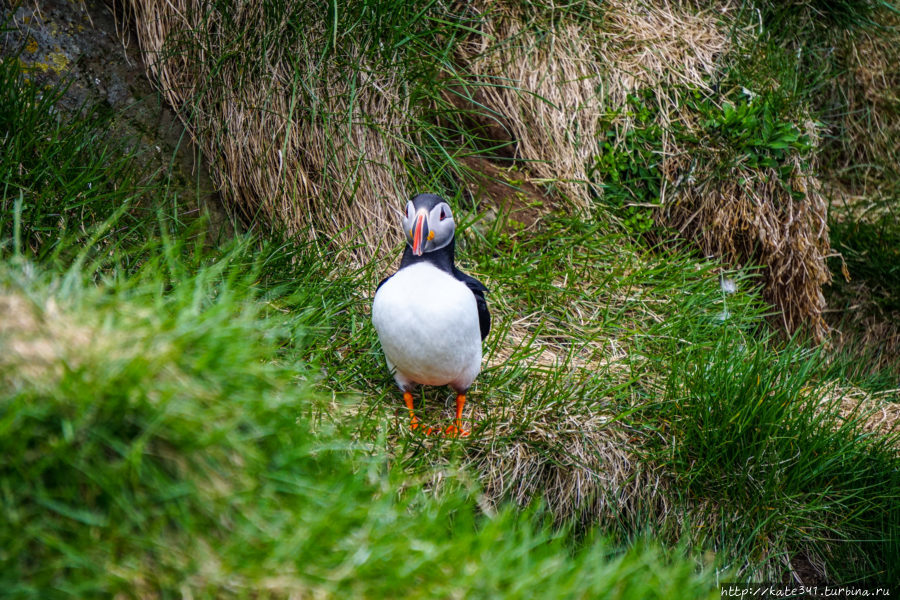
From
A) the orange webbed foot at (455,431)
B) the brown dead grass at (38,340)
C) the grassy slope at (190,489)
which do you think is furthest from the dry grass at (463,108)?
the brown dead grass at (38,340)

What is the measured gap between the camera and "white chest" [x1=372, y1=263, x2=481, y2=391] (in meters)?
2.64

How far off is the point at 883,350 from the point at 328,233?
430 centimetres

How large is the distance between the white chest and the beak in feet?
0.38

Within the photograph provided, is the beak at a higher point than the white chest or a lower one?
higher

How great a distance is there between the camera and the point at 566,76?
4.65m

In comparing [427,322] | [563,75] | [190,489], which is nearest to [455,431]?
[427,322]

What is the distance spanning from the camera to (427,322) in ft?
8.63

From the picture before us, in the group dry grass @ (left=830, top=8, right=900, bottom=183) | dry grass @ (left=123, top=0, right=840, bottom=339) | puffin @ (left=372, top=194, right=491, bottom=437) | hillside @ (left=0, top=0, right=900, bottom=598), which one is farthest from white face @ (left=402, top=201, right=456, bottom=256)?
dry grass @ (left=830, top=8, right=900, bottom=183)

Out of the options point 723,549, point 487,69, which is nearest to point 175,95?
point 487,69

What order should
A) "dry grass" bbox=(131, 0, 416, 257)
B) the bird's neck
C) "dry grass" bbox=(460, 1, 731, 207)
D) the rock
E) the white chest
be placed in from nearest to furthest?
the white chest
the bird's neck
the rock
"dry grass" bbox=(131, 0, 416, 257)
"dry grass" bbox=(460, 1, 731, 207)

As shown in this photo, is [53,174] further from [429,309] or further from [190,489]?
[190,489]

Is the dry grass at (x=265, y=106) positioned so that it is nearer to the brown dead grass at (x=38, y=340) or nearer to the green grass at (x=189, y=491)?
the green grass at (x=189, y=491)

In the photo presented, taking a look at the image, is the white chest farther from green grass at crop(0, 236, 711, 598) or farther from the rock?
the rock

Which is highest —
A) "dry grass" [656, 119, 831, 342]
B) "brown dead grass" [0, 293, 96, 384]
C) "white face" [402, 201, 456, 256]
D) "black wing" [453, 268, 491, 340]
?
"brown dead grass" [0, 293, 96, 384]
